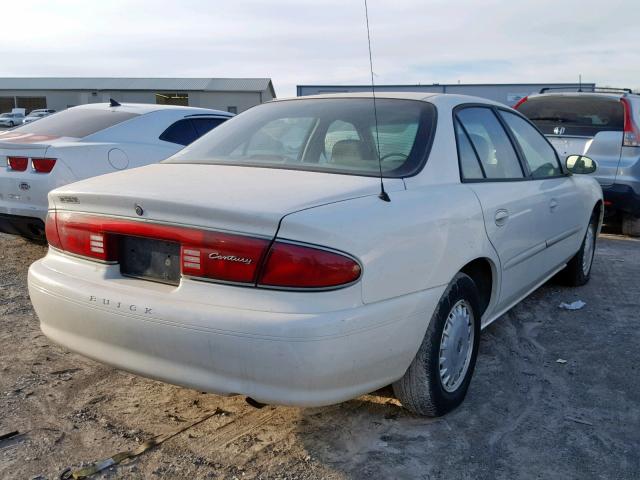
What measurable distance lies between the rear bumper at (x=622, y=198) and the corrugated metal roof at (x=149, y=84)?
50154 mm

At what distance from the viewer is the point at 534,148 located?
4391 millimetres

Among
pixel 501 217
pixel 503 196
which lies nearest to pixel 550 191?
pixel 503 196

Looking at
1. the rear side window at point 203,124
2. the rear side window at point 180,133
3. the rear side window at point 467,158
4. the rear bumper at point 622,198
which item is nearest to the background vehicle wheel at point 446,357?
the rear side window at point 467,158

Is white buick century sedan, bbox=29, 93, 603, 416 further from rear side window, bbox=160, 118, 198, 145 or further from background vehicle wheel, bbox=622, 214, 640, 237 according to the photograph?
background vehicle wheel, bbox=622, 214, 640, 237

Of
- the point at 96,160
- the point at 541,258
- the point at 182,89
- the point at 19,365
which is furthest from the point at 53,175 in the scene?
the point at 182,89

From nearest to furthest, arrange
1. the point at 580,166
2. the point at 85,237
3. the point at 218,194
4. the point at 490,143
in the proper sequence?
1. the point at 218,194
2. the point at 85,237
3. the point at 490,143
4. the point at 580,166

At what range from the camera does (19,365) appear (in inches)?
141

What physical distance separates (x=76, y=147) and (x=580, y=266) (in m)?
4.32

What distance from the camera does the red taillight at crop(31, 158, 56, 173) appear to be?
542cm

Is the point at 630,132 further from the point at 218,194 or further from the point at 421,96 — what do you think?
the point at 218,194

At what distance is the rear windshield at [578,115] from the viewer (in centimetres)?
759

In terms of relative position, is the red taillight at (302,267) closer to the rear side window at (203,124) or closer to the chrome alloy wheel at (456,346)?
the chrome alloy wheel at (456,346)

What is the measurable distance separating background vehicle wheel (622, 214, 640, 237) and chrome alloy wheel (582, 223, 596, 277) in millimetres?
2606

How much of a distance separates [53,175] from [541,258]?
3.88m
